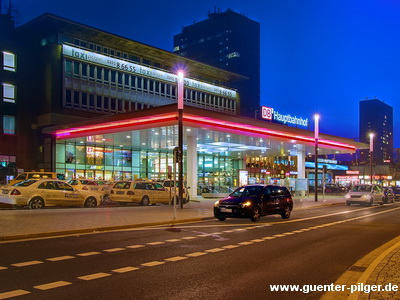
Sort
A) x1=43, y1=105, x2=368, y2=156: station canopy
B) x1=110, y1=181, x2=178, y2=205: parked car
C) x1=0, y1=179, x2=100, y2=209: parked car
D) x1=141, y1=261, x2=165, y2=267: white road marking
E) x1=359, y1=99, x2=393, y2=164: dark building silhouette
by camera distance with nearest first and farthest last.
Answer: x1=141, y1=261, x2=165, y2=267: white road marking
x1=0, y1=179, x2=100, y2=209: parked car
x1=110, y1=181, x2=178, y2=205: parked car
x1=43, y1=105, x2=368, y2=156: station canopy
x1=359, y1=99, x2=393, y2=164: dark building silhouette

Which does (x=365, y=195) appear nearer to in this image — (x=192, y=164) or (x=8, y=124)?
(x=192, y=164)

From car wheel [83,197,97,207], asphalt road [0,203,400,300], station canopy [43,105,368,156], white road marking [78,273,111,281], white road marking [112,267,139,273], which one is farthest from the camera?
station canopy [43,105,368,156]

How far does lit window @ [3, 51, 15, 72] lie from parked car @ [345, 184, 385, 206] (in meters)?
34.4

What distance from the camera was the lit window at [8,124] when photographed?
4269 cm

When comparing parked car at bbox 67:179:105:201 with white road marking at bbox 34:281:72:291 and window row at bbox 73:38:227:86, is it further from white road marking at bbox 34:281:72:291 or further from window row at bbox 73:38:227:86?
window row at bbox 73:38:227:86

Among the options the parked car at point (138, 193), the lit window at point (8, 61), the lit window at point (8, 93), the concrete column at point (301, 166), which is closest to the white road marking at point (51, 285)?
the parked car at point (138, 193)

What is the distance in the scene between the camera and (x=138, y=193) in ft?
85.0

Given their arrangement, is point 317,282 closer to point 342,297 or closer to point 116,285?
point 342,297

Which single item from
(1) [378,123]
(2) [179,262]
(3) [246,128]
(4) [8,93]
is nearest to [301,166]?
(3) [246,128]

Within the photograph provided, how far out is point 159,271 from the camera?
841cm

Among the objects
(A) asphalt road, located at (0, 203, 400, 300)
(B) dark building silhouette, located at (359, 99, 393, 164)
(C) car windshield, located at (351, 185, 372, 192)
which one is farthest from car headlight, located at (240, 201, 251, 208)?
(B) dark building silhouette, located at (359, 99, 393, 164)

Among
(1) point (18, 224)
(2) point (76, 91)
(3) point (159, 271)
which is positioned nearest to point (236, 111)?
(2) point (76, 91)

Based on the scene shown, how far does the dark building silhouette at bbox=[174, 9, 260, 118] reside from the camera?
173m

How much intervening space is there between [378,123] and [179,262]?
187 m
